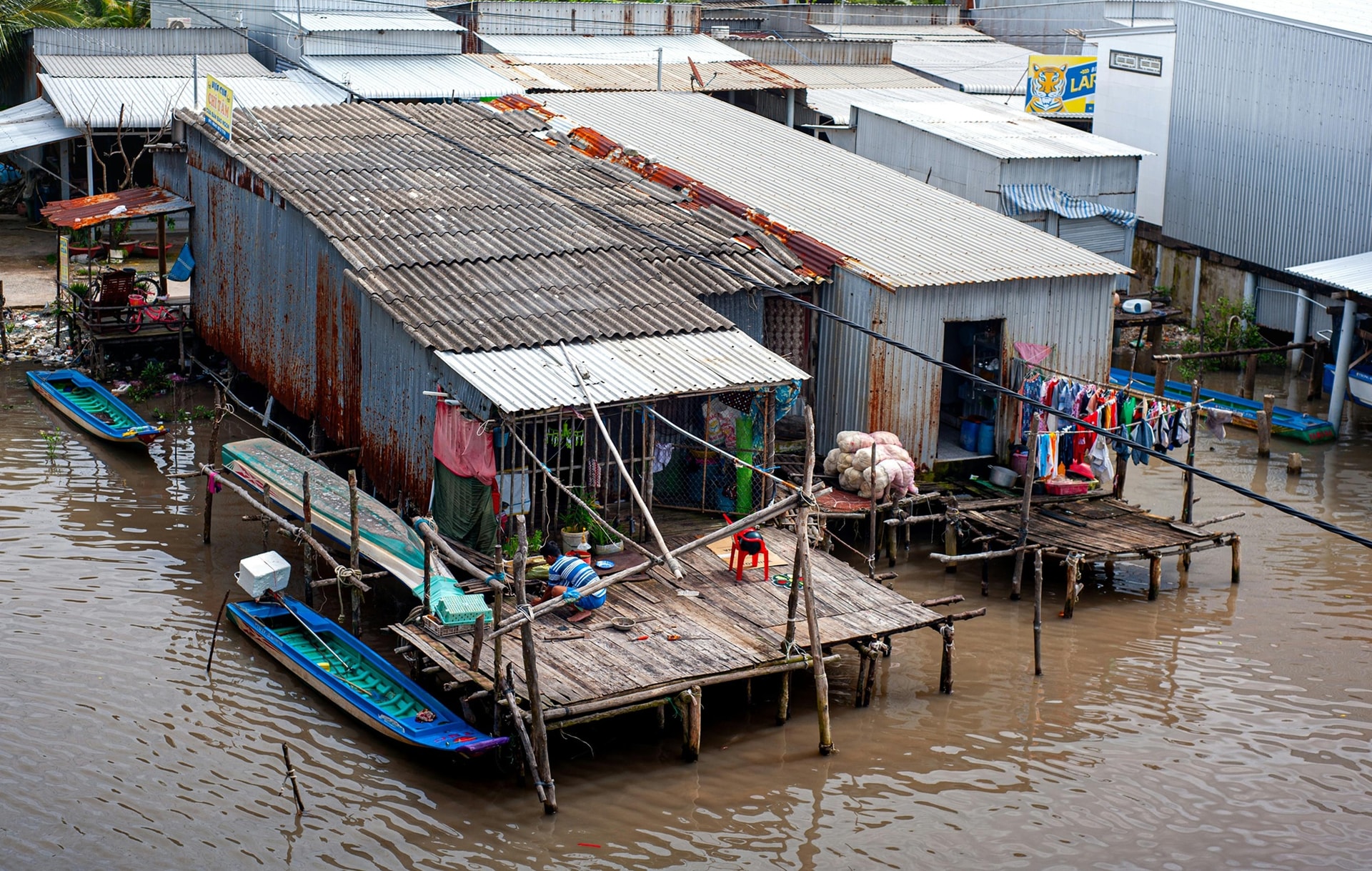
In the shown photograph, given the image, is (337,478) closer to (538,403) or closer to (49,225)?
(538,403)

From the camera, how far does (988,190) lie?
93.7ft

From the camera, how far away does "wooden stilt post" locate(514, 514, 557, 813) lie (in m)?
13.6

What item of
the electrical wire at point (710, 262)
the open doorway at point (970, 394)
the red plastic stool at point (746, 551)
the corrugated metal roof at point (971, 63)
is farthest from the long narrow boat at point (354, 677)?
the corrugated metal roof at point (971, 63)

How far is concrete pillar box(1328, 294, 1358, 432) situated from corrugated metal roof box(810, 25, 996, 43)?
2127 centimetres

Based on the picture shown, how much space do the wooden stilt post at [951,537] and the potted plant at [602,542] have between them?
496 cm

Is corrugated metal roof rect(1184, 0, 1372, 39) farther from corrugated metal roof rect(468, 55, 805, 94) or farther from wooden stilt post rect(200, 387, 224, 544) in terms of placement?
wooden stilt post rect(200, 387, 224, 544)

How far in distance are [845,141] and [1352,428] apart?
1295 cm

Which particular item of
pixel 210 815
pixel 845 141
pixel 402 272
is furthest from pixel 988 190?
pixel 210 815

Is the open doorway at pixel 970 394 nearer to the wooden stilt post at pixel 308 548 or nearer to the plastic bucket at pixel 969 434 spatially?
the plastic bucket at pixel 969 434

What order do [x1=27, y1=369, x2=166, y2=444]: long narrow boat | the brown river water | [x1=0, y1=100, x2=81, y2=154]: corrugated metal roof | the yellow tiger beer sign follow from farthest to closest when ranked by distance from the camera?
the yellow tiger beer sign → [x1=0, y1=100, x2=81, y2=154]: corrugated metal roof → [x1=27, y1=369, x2=166, y2=444]: long narrow boat → the brown river water

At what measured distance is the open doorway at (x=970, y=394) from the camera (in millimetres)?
21922

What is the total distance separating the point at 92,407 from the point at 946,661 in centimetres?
1460

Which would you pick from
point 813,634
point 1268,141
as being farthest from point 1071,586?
A: point 1268,141

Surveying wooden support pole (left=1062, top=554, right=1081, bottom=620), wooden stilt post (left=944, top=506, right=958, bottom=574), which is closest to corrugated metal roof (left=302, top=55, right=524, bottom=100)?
wooden stilt post (left=944, top=506, right=958, bottom=574)
